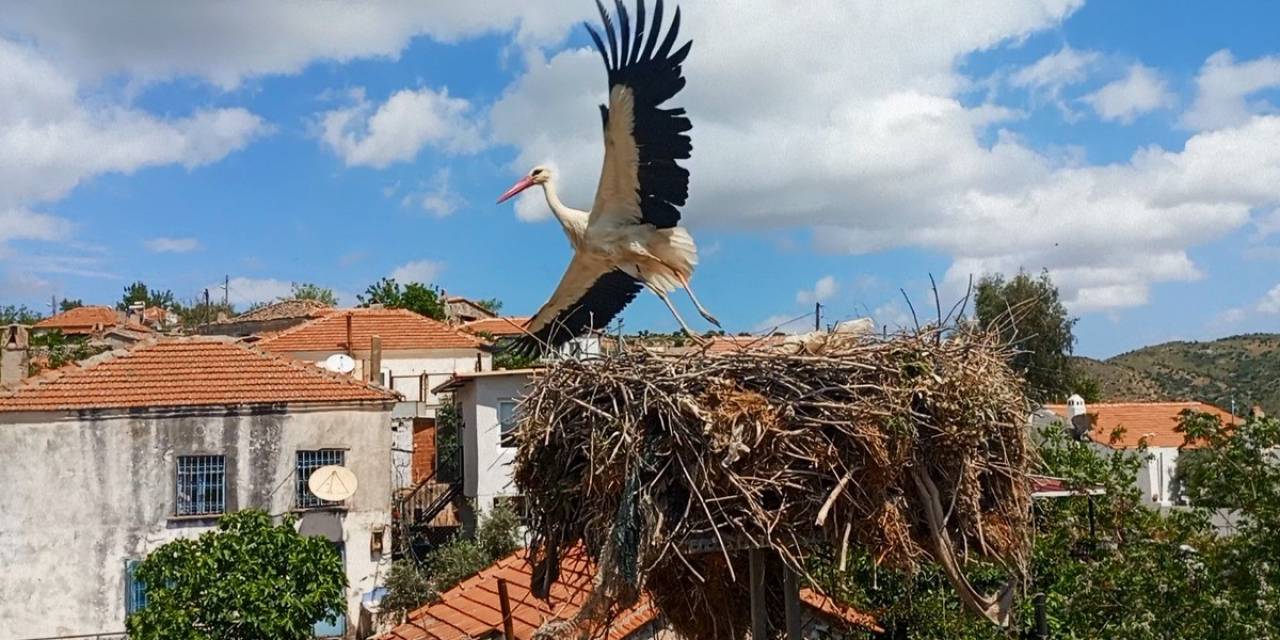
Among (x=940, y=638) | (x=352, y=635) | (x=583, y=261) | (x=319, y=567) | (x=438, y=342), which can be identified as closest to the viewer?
(x=583, y=261)

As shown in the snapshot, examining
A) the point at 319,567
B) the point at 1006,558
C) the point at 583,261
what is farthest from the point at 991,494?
the point at 319,567

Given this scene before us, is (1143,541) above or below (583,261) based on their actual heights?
below

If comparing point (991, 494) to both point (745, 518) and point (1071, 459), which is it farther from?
point (1071, 459)

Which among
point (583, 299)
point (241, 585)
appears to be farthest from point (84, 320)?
point (583, 299)

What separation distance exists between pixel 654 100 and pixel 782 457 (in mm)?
2830

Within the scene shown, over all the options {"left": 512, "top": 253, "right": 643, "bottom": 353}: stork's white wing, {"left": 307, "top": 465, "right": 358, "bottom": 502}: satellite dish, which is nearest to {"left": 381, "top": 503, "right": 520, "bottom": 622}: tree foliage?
{"left": 307, "top": 465, "right": 358, "bottom": 502}: satellite dish

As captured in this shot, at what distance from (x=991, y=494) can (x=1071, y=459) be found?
4618 mm

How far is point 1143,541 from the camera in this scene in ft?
26.2

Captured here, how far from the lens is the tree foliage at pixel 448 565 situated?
67.4 feet

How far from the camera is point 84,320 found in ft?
178

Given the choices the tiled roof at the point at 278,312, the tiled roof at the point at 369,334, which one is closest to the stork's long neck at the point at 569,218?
the tiled roof at the point at 369,334

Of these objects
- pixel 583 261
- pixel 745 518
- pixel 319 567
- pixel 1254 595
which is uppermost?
pixel 583 261

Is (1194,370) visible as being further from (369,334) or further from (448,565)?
(448,565)

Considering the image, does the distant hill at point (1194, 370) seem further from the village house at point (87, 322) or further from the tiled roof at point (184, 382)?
the village house at point (87, 322)
